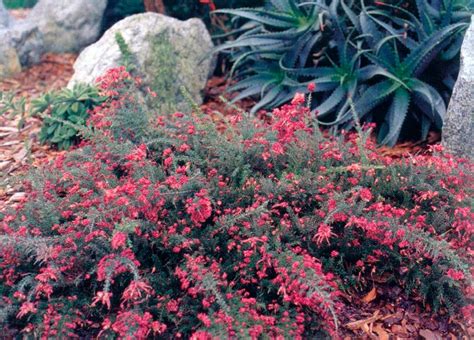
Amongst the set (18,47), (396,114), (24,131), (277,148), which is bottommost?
(24,131)

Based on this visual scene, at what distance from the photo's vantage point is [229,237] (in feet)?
8.73

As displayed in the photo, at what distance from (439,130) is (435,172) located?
135 centimetres

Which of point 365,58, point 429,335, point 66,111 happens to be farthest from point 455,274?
point 66,111

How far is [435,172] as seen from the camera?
2.84 meters

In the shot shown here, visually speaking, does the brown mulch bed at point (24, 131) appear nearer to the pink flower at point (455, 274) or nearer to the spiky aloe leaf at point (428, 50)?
the pink flower at point (455, 274)

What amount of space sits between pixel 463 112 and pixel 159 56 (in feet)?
7.41

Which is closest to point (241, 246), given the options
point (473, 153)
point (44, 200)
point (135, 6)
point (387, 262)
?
point (387, 262)

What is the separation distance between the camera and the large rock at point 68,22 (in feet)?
18.0

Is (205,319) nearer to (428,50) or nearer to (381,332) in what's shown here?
(381,332)

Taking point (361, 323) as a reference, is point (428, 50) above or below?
above

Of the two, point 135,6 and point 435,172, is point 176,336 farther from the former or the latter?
point 135,6

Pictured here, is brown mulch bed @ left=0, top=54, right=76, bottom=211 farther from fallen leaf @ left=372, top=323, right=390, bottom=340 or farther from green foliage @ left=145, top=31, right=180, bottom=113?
fallen leaf @ left=372, top=323, right=390, bottom=340

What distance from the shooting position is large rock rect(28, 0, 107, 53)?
18.0 ft

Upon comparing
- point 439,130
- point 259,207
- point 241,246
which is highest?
point 259,207
